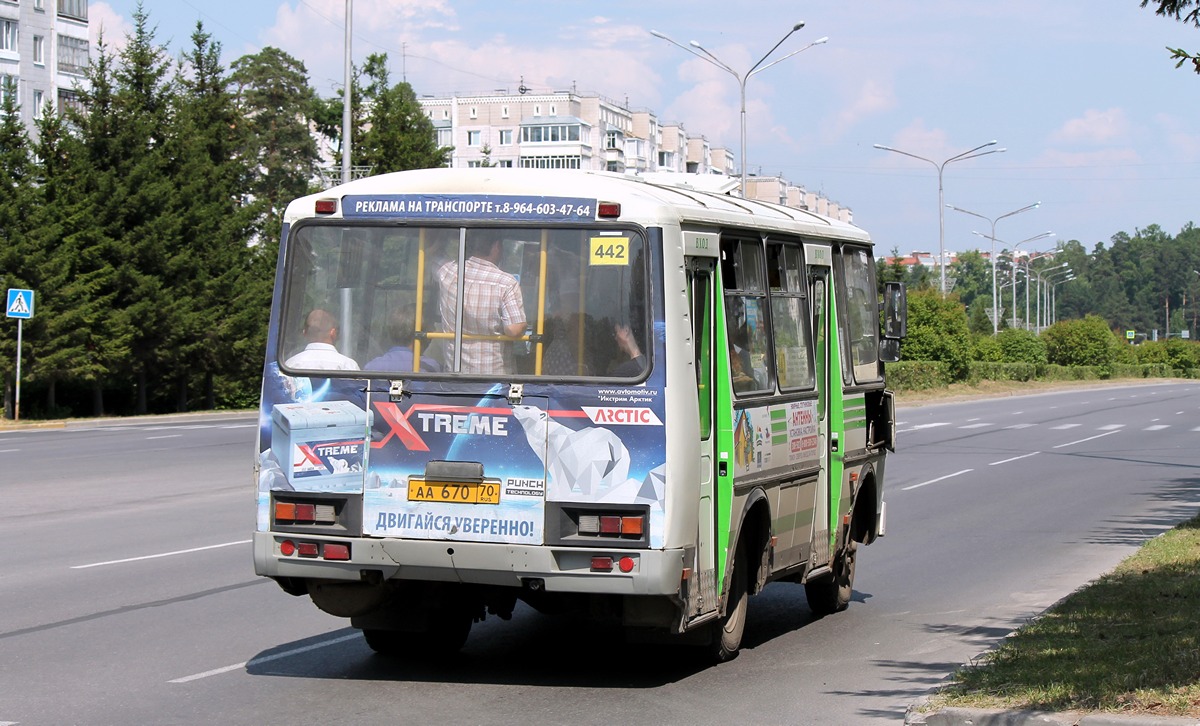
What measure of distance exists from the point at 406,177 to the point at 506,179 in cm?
60

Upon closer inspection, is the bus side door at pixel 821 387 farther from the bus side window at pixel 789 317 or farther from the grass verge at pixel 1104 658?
the grass verge at pixel 1104 658

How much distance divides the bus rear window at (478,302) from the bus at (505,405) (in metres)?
0.01

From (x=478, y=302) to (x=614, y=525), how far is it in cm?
140

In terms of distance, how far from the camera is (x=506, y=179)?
852 cm

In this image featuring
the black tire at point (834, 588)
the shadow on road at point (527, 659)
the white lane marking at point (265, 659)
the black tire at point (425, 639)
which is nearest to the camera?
the white lane marking at point (265, 659)

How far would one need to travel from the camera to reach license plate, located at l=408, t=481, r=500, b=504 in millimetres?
8086

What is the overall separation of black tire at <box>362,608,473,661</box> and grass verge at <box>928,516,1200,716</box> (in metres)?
2.90

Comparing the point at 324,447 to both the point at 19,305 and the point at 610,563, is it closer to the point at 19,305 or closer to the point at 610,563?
the point at 610,563

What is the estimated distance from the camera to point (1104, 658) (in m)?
8.43

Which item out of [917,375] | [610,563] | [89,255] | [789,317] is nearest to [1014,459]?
[789,317]

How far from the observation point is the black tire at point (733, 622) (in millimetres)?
9188

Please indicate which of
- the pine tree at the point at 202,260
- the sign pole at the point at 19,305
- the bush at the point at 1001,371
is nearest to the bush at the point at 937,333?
the bush at the point at 1001,371

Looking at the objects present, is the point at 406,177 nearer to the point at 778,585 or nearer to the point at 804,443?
the point at 804,443

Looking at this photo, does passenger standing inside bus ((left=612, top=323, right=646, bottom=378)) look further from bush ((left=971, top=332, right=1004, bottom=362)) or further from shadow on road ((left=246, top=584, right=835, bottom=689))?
bush ((left=971, top=332, right=1004, bottom=362))
